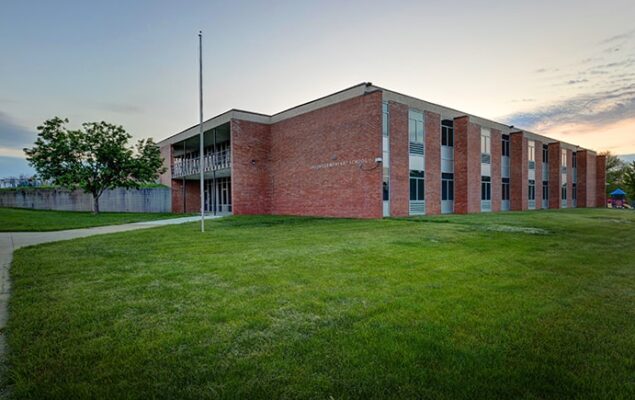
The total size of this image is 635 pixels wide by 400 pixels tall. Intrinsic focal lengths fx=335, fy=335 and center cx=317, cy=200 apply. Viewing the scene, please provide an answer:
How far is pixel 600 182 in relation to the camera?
45.8 meters

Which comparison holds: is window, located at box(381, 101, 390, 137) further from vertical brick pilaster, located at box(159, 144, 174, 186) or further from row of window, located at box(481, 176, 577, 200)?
vertical brick pilaster, located at box(159, 144, 174, 186)

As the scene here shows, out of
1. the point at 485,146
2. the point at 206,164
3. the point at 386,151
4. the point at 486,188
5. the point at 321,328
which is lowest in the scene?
the point at 321,328

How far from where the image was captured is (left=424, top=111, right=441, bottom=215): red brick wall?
23.5 m

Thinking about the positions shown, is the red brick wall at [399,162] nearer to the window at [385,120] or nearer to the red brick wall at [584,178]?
the window at [385,120]

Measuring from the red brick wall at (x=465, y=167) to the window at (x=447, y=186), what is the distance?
29 centimetres

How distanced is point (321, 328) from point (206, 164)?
90.4ft

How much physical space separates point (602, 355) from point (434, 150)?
2220 centimetres

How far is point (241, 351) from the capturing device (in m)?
3.18

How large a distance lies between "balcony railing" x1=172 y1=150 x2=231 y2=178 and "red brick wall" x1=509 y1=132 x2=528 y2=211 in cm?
2549

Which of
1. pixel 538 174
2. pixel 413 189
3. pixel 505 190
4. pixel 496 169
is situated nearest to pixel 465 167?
pixel 413 189

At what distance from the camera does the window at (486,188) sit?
27.8 meters

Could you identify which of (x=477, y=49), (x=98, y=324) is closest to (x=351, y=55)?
(x=477, y=49)

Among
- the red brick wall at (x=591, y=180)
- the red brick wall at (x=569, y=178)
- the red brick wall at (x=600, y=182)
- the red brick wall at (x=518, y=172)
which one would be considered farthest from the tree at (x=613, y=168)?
the red brick wall at (x=518, y=172)

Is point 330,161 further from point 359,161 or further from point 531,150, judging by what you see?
point 531,150
